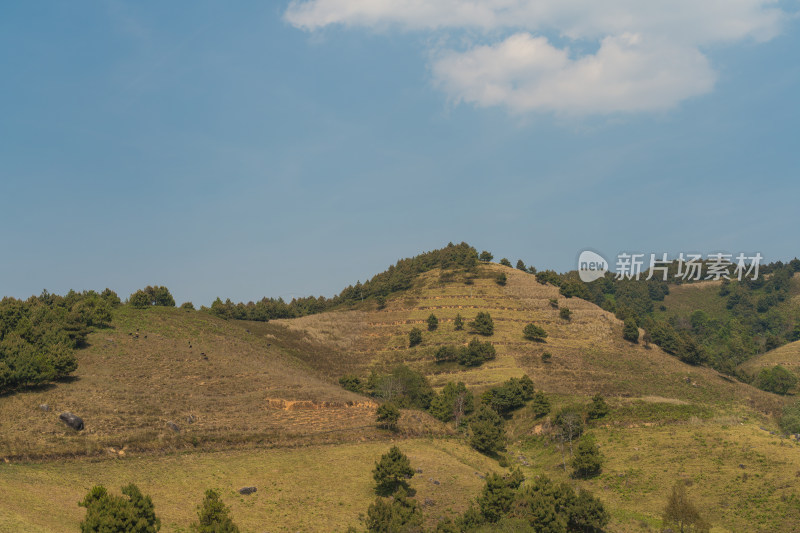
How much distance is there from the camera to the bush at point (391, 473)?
57062 mm

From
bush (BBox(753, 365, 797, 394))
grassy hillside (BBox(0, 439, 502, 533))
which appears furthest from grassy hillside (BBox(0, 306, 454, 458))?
bush (BBox(753, 365, 797, 394))

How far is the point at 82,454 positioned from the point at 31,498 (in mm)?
14165

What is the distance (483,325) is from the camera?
14088cm

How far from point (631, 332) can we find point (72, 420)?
412 ft

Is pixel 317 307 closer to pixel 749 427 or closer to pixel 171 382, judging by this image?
pixel 171 382

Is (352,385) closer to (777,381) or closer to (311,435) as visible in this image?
(311,435)

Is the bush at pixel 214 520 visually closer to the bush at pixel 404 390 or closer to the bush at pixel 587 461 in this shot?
the bush at pixel 587 461

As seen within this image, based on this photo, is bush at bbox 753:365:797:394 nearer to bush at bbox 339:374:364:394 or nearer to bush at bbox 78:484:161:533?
bush at bbox 339:374:364:394

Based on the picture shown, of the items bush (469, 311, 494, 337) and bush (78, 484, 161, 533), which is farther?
bush (469, 311, 494, 337)

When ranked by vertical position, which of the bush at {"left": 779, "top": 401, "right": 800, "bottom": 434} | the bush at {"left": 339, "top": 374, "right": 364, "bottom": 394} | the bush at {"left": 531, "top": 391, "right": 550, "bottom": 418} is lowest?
the bush at {"left": 339, "top": 374, "right": 364, "bottom": 394}

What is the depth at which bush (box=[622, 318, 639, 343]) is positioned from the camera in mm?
141875

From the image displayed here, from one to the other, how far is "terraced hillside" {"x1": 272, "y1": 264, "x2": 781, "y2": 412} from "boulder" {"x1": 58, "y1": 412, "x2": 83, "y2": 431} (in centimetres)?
6720

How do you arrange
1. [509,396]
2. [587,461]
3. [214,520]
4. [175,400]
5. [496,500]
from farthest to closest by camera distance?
[509,396]
[175,400]
[587,461]
[496,500]
[214,520]

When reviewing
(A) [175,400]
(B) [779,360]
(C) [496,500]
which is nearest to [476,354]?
(A) [175,400]
